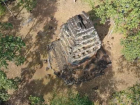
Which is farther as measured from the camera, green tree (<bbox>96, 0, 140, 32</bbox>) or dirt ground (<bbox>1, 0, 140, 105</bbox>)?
dirt ground (<bbox>1, 0, 140, 105</bbox>)

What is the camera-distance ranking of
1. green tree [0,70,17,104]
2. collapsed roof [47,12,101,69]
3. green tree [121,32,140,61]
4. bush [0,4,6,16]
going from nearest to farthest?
green tree [0,70,17,104], collapsed roof [47,12,101,69], green tree [121,32,140,61], bush [0,4,6,16]

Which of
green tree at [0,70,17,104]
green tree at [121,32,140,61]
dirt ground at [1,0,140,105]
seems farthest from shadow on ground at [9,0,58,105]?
green tree at [121,32,140,61]

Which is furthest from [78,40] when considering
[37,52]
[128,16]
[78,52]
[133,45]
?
[37,52]

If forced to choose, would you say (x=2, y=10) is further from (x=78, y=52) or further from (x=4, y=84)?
(x=78, y=52)

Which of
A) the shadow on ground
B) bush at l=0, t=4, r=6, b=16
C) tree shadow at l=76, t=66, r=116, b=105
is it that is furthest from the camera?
bush at l=0, t=4, r=6, b=16

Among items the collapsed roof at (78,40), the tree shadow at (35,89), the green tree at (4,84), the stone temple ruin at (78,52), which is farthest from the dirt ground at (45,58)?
the green tree at (4,84)

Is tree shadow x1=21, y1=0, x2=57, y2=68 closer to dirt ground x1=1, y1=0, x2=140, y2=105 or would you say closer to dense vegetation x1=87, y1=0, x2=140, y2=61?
dirt ground x1=1, y1=0, x2=140, y2=105

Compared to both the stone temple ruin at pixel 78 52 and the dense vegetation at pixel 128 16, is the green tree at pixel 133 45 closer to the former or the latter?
the dense vegetation at pixel 128 16
